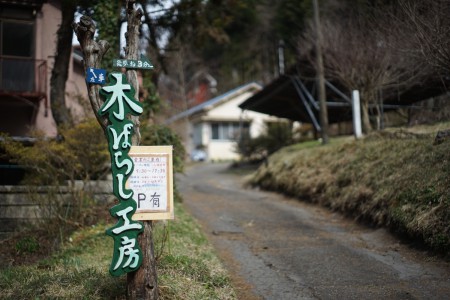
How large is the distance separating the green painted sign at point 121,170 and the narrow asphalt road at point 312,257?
1842 mm

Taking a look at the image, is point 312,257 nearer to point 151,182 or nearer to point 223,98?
point 151,182

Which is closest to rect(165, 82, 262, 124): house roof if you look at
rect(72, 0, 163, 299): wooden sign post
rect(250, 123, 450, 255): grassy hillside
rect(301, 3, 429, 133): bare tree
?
rect(301, 3, 429, 133): bare tree

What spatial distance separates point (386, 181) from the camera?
877cm

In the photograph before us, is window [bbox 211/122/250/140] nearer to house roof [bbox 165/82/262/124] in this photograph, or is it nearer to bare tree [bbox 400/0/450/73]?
house roof [bbox 165/82/262/124]

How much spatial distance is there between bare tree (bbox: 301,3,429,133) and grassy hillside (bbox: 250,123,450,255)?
8.77ft

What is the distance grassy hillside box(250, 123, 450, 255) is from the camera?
22.9ft

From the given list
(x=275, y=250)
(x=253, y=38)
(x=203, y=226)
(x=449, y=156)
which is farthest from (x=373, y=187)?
(x=253, y=38)

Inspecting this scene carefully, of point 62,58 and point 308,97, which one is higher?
point 62,58

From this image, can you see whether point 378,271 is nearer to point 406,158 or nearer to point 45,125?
point 406,158

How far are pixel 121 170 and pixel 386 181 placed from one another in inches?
231

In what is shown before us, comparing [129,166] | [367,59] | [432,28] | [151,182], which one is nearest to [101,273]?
[151,182]

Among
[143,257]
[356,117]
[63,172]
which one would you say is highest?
[356,117]

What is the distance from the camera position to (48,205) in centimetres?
857

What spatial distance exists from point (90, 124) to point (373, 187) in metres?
5.64
